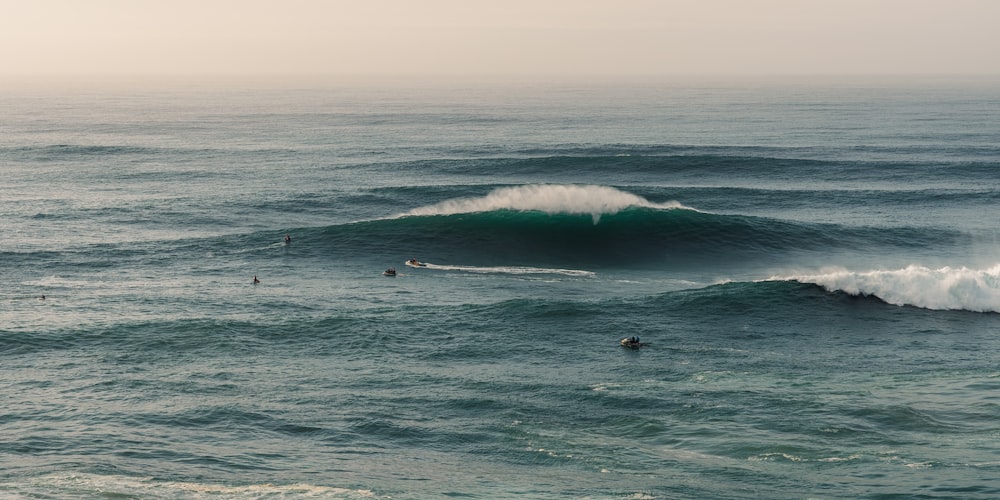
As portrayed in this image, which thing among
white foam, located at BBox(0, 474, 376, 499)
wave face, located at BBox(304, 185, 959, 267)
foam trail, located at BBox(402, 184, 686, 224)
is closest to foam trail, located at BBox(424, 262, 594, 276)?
wave face, located at BBox(304, 185, 959, 267)

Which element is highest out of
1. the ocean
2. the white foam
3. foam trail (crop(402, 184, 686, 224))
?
foam trail (crop(402, 184, 686, 224))

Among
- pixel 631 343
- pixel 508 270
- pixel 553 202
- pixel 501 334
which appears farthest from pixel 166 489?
pixel 553 202

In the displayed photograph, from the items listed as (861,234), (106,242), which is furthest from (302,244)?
(861,234)

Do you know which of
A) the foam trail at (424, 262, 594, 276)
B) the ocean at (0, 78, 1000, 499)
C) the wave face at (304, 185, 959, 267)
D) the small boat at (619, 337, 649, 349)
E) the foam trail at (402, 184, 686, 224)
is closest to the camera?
the ocean at (0, 78, 1000, 499)

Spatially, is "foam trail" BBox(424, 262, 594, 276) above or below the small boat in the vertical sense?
above

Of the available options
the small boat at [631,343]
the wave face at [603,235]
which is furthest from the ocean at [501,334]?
the small boat at [631,343]

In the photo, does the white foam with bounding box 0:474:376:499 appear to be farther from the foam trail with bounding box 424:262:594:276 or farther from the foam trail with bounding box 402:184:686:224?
the foam trail with bounding box 402:184:686:224

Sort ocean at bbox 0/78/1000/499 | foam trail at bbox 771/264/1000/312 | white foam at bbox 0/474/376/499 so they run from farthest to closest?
foam trail at bbox 771/264/1000/312
ocean at bbox 0/78/1000/499
white foam at bbox 0/474/376/499

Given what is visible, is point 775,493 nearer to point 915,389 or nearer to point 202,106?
point 915,389
